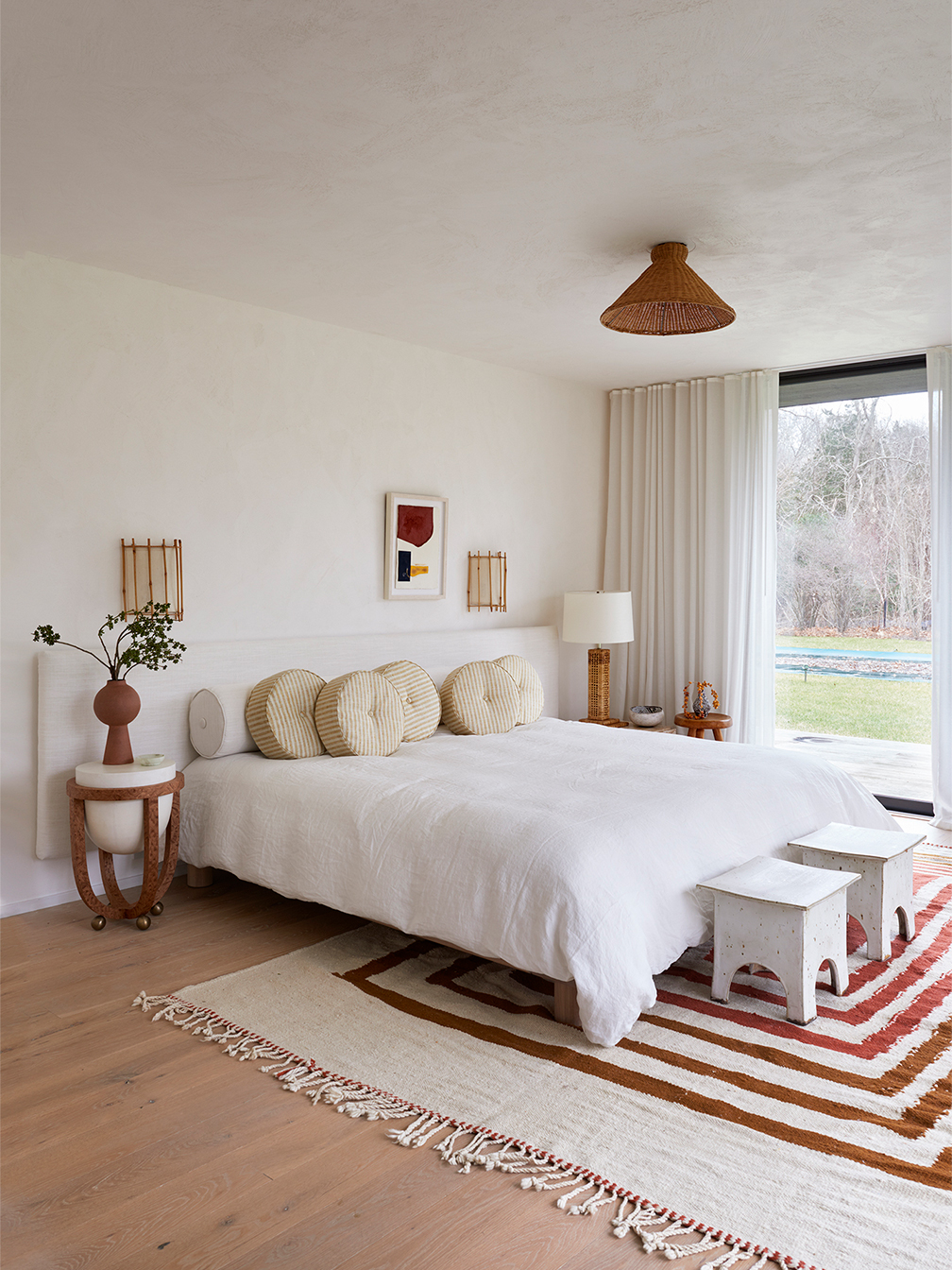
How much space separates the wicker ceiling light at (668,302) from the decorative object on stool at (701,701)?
2493 millimetres

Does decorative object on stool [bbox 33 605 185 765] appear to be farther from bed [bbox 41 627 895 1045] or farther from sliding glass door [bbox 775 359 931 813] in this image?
sliding glass door [bbox 775 359 931 813]

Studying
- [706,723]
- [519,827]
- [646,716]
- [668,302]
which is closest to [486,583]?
[646,716]

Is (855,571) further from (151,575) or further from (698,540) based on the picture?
(151,575)

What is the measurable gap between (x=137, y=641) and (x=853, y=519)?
3892 millimetres

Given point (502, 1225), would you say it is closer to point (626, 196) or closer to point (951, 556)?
point (626, 196)

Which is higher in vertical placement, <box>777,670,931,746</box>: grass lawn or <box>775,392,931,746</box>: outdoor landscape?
<box>775,392,931,746</box>: outdoor landscape

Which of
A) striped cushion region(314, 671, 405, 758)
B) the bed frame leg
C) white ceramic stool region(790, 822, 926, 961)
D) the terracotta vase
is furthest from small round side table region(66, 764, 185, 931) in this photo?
white ceramic stool region(790, 822, 926, 961)

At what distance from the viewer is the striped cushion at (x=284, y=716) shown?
378 cm

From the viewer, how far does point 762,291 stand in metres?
Answer: 3.93

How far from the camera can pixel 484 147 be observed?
8.50 feet

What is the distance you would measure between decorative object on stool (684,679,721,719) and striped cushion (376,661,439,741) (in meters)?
1.71

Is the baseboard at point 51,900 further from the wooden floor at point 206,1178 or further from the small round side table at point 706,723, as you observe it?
the small round side table at point 706,723

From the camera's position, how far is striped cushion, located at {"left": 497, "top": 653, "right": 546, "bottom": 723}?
15.6 ft

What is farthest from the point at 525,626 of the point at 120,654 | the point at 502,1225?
the point at 502,1225
